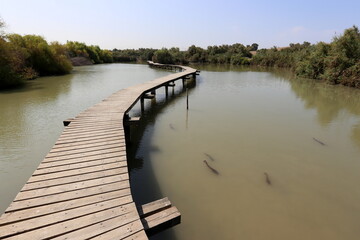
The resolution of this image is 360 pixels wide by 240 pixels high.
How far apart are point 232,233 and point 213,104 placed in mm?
8587

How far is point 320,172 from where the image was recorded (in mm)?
5109

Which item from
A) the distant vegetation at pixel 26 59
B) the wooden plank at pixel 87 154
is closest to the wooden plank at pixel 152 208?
the wooden plank at pixel 87 154

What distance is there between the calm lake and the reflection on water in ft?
0.06

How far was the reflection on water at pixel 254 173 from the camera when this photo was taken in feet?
11.7

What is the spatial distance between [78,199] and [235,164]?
373 centimetres

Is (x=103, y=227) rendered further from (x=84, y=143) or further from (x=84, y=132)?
(x=84, y=132)

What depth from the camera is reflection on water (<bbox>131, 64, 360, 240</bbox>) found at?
358cm

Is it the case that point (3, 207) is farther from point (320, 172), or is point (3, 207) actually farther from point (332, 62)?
point (332, 62)

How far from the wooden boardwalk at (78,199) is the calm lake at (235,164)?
3.14 ft

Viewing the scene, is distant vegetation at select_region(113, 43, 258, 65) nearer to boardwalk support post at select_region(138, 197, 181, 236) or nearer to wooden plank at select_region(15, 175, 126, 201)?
wooden plank at select_region(15, 175, 126, 201)

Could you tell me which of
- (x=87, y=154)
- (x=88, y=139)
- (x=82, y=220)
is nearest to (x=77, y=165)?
(x=87, y=154)

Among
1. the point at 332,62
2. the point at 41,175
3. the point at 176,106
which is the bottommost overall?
the point at 176,106

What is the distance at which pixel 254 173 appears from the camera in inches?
197

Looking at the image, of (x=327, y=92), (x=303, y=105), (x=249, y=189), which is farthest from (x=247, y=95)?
(x=249, y=189)
